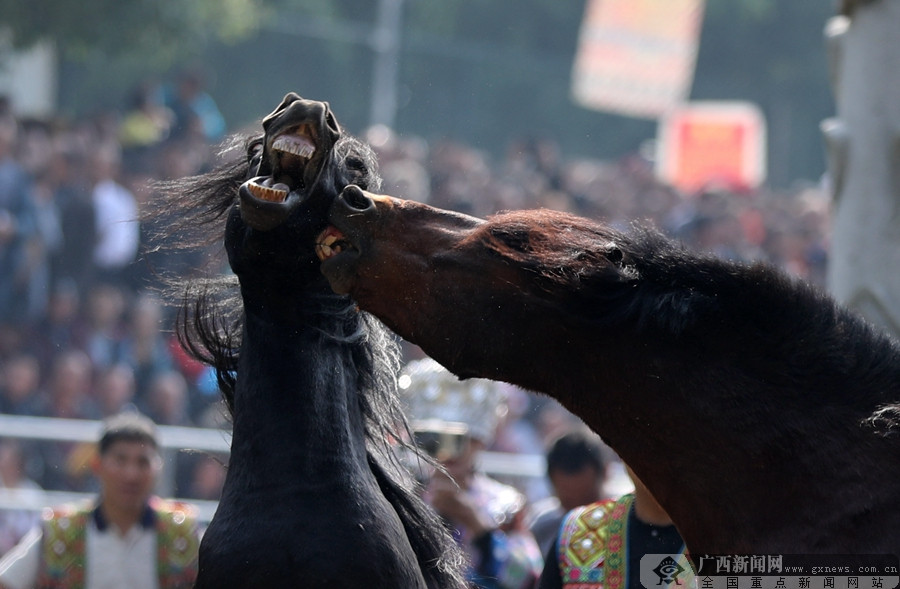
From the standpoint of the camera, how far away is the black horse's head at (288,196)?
2.58 m

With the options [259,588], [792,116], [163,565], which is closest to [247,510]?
[259,588]

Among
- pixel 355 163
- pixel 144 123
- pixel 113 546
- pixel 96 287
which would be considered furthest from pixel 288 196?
pixel 144 123

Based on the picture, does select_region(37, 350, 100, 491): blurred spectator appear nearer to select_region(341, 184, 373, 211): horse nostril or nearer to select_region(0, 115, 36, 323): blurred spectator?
select_region(0, 115, 36, 323): blurred spectator

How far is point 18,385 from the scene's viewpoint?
Answer: 8.03 metres

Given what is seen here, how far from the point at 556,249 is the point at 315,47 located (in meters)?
19.1

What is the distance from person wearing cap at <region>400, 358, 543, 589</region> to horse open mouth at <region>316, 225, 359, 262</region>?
2.18 meters

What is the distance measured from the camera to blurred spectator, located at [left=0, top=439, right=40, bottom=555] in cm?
676

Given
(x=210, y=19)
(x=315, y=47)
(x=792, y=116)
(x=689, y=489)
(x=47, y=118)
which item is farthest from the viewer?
(x=792, y=116)

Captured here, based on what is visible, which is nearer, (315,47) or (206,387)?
(206,387)

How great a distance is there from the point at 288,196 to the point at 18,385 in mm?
6030

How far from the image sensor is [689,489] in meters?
2.21

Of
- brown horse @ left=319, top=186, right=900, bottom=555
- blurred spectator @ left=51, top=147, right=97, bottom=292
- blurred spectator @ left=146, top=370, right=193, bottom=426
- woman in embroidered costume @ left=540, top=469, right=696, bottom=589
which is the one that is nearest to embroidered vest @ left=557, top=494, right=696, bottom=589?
woman in embroidered costume @ left=540, top=469, right=696, bottom=589

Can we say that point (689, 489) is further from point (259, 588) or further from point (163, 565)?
point (163, 565)

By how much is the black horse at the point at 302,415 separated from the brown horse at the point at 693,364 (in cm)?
42
